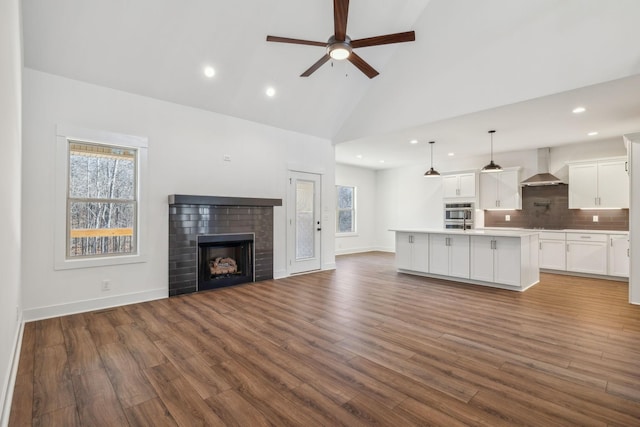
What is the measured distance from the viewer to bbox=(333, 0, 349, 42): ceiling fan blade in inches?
107

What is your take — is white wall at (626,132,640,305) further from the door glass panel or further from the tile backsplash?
the door glass panel

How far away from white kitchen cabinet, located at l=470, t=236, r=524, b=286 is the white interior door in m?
3.03

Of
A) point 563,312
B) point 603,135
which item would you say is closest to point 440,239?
point 563,312

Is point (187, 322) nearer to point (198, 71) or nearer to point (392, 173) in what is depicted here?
point (198, 71)

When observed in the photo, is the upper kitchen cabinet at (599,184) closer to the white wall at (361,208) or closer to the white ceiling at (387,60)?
the white ceiling at (387,60)

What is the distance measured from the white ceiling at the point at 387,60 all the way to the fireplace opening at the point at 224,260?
218 centimetres

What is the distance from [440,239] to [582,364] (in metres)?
3.30

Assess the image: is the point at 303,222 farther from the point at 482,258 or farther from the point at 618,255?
the point at 618,255

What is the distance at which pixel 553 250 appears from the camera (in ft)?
20.9

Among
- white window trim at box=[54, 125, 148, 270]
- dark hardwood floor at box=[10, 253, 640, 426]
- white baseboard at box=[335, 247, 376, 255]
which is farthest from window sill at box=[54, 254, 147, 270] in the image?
white baseboard at box=[335, 247, 376, 255]

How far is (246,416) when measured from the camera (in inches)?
72.9

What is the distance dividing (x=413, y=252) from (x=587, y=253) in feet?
11.1

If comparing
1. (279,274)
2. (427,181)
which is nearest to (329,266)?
(279,274)

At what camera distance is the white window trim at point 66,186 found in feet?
12.2
